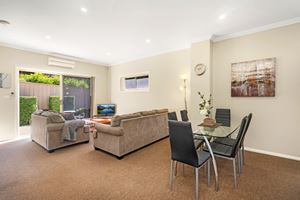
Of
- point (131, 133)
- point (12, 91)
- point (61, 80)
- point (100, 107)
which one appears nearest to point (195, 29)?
point (131, 133)

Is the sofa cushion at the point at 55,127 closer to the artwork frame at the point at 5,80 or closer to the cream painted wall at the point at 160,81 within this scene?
the artwork frame at the point at 5,80

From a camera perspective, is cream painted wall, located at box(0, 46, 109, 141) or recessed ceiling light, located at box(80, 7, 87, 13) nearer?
recessed ceiling light, located at box(80, 7, 87, 13)

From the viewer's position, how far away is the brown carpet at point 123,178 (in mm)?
1960

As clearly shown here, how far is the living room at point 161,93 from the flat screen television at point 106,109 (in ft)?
6.94

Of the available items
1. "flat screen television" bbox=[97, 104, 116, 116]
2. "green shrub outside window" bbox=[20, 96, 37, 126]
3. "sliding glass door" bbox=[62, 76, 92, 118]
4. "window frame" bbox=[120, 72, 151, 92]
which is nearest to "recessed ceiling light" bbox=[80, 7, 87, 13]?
"window frame" bbox=[120, 72, 151, 92]

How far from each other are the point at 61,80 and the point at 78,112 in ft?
4.69

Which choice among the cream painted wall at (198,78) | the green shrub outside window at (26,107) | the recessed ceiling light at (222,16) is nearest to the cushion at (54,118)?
the green shrub outside window at (26,107)

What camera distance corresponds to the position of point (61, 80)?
5.72 m

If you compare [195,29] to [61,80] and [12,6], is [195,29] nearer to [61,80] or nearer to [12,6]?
[12,6]

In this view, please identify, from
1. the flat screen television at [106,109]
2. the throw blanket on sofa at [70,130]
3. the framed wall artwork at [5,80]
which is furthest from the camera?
the flat screen television at [106,109]

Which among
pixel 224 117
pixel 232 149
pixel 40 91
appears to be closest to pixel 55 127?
pixel 40 91

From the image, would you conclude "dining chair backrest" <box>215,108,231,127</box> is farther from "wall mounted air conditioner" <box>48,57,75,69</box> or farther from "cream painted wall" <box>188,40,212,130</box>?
"wall mounted air conditioner" <box>48,57,75,69</box>

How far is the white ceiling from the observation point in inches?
98.4

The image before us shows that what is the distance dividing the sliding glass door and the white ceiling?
1.88 m
